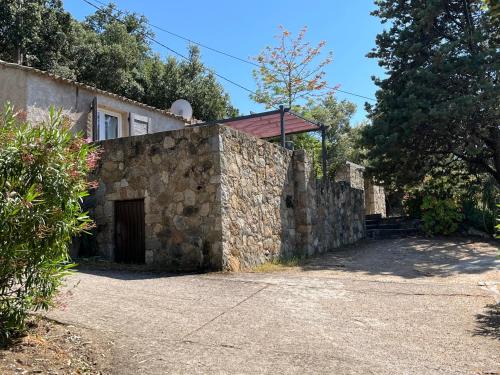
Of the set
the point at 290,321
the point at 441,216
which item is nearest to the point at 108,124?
the point at 290,321

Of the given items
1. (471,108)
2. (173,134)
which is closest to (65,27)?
(173,134)

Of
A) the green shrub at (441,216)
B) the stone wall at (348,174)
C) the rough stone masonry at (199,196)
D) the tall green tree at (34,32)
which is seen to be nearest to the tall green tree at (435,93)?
the green shrub at (441,216)

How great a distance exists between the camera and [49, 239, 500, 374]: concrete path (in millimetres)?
3701

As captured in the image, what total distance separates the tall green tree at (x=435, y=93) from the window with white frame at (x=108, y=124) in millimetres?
7158

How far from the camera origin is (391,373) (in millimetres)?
3521

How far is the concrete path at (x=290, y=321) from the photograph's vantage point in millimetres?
3701

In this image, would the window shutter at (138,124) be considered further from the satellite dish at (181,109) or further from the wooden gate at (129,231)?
the wooden gate at (129,231)

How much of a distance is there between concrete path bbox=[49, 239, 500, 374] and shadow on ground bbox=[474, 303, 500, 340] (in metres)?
0.02

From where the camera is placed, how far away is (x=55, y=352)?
A: 3490 mm

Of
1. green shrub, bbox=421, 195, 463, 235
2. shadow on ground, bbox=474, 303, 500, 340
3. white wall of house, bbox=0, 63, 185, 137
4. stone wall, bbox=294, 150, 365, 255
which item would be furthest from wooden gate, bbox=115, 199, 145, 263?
green shrub, bbox=421, 195, 463, 235

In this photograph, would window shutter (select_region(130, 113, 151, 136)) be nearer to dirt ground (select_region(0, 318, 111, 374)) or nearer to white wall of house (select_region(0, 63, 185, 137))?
white wall of house (select_region(0, 63, 185, 137))

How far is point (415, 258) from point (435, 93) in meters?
4.98

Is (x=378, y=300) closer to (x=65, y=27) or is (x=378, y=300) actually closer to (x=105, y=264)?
(x=105, y=264)

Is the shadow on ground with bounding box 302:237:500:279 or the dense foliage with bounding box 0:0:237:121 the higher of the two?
the dense foliage with bounding box 0:0:237:121
